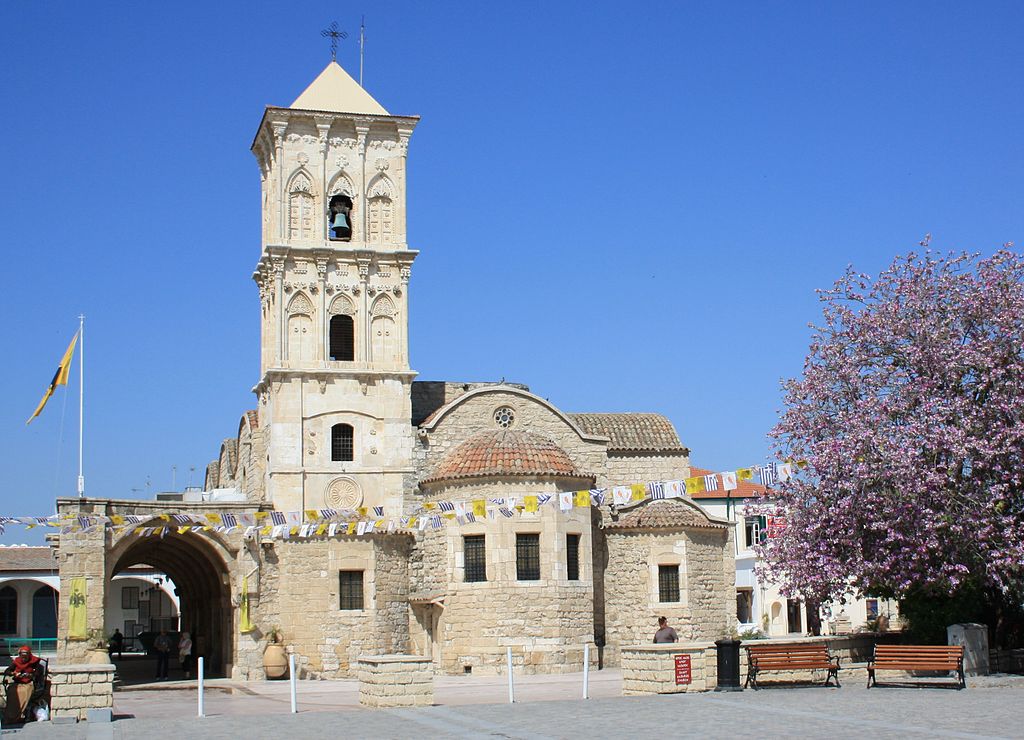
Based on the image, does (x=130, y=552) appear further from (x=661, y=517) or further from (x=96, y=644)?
(x=661, y=517)

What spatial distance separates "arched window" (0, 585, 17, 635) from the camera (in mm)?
56438

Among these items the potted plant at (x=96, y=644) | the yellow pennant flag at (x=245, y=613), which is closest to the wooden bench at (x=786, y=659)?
the yellow pennant flag at (x=245, y=613)

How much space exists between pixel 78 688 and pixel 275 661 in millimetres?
11768

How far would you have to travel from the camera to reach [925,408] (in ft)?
80.5

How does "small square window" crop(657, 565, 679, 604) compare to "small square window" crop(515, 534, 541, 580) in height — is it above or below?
below

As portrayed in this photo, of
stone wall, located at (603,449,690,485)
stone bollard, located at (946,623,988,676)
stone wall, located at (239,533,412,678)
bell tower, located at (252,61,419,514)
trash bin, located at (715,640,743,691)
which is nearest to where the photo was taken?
trash bin, located at (715,640,743,691)

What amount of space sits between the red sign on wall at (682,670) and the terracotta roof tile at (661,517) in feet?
38.3

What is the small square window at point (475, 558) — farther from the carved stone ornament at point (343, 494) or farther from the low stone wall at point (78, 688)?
the low stone wall at point (78, 688)

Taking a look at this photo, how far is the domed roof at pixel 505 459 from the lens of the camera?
32.2 m

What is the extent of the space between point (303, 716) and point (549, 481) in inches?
526

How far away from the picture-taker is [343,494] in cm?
3338

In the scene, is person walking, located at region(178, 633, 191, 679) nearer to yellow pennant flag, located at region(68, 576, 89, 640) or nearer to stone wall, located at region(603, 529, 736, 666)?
yellow pennant flag, located at region(68, 576, 89, 640)

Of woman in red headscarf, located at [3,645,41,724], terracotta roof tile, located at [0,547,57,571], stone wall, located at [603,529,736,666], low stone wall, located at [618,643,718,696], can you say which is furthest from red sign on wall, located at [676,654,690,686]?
terracotta roof tile, located at [0,547,57,571]

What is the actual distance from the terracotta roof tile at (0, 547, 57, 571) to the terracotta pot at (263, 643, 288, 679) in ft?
90.9
